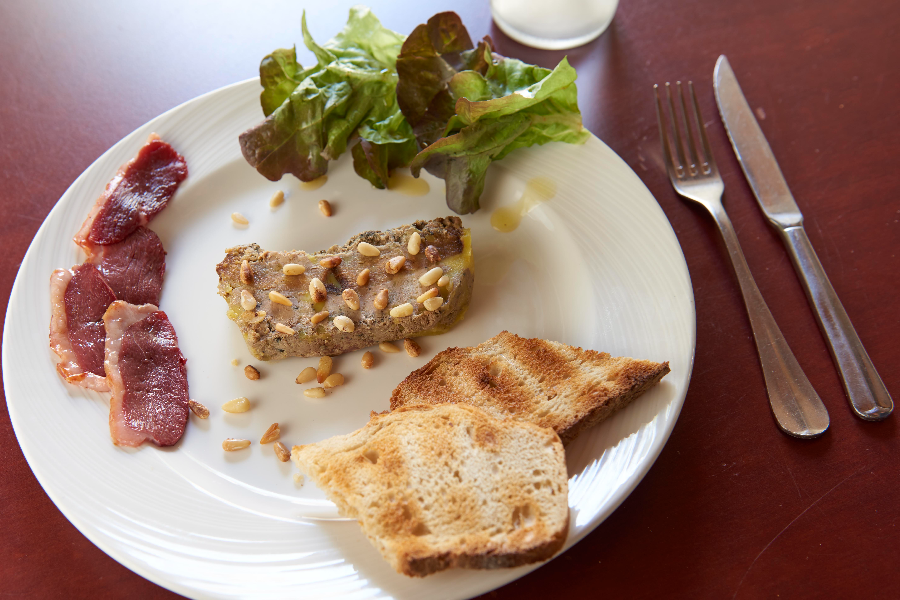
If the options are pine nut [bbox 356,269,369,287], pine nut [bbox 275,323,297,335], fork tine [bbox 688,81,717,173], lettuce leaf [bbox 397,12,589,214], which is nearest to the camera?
pine nut [bbox 275,323,297,335]

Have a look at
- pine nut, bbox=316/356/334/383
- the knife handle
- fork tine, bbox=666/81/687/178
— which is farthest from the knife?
pine nut, bbox=316/356/334/383

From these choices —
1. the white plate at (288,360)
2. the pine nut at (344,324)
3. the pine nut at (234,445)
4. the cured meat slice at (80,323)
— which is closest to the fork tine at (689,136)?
the white plate at (288,360)

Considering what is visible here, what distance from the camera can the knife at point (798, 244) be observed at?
8.35 feet

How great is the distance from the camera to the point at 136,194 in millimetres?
3062

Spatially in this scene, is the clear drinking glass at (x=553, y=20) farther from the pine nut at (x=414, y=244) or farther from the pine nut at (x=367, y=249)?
the pine nut at (x=367, y=249)

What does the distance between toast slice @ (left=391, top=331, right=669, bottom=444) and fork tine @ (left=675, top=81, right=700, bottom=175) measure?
4.27 ft

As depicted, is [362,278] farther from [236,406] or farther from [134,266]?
[134,266]

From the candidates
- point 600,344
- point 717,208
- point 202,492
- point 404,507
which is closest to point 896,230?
point 717,208

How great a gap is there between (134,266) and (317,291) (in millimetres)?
961

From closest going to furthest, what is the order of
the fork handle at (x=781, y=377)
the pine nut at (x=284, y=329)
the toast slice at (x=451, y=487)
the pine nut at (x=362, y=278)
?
Result: 1. the toast slice at (x=451, y=487)
2. the fork handle at (x=781, y=377)
3. the pine nut at (x=284, y=329)
4. the pine nut at (x=362, y=278)

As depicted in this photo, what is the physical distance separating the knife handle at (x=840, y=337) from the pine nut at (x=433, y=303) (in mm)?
1673

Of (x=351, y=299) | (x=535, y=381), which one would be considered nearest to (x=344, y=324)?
(x=351, y=299)

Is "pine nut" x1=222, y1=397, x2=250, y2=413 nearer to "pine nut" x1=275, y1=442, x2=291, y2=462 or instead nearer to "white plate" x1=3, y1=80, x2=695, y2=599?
"white plate" x1=3, y1=80, x2=695, y2=599

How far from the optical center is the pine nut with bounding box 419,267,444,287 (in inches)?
105
